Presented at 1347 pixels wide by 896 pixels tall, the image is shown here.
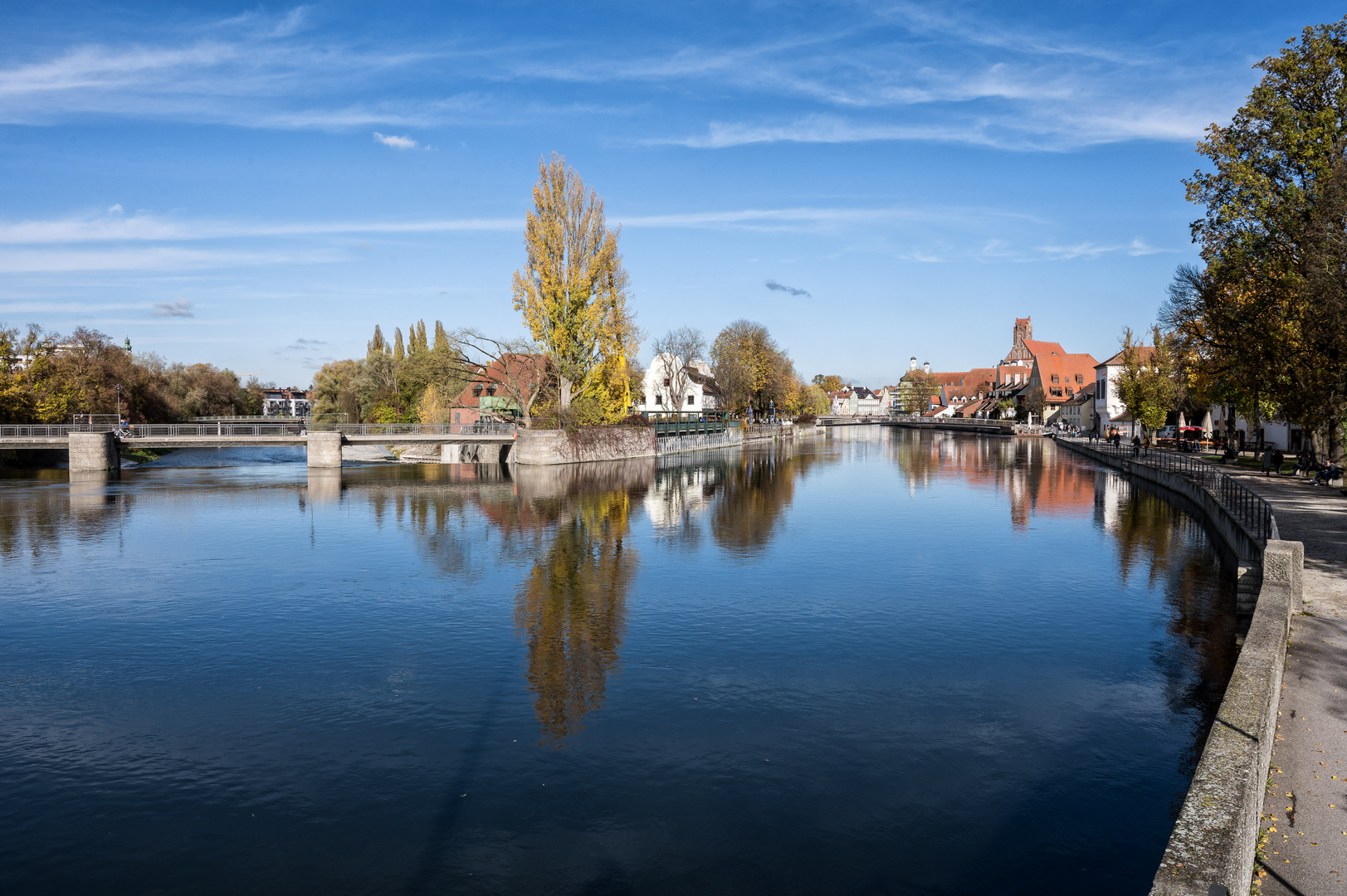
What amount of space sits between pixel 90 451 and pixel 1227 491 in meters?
64.6

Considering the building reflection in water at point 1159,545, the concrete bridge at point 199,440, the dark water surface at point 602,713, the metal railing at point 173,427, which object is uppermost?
the metal railing at point 173,427

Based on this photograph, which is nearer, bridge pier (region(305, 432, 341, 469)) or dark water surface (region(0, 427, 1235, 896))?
dark water surface (region(0, 427, 1235, 896))

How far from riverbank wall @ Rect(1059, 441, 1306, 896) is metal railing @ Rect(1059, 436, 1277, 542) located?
4.17m

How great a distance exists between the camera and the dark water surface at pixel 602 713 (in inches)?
360

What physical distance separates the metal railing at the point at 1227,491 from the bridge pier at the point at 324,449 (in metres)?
53.3

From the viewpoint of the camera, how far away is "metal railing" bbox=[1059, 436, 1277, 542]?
1969 cm

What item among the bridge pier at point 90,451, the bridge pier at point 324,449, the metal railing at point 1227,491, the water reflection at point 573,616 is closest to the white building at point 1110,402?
the metal railing at point 1227,491

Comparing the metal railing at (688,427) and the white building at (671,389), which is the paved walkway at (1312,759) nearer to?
the metal railing at (688,427)

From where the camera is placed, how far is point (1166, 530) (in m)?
31.6

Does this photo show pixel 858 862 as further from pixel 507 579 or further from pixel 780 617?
pixel 507 579

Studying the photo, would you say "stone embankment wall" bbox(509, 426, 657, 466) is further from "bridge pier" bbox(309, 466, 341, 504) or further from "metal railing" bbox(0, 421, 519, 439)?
"bridge pier" bbox(309, 466, 341, 504)

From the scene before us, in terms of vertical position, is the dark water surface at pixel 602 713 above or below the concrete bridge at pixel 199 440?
below

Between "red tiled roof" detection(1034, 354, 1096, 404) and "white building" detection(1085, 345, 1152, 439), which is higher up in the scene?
"red tiled roof" detection(1034, 354, 1096, 404)

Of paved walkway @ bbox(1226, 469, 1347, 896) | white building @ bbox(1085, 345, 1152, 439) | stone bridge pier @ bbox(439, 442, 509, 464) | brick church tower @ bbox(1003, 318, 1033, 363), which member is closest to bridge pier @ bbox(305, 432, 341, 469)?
stone bridge pier @ bbox(439, 442, 509, 464)
